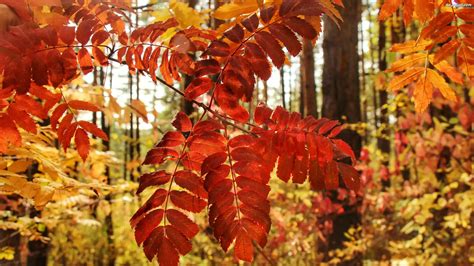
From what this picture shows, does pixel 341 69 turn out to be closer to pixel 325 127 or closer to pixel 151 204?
pixel 325 127

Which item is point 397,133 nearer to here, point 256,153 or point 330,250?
point 330,250

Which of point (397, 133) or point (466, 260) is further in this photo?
point (466, 260)

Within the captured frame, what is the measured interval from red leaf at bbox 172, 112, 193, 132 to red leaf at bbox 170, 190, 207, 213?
159 millimetres

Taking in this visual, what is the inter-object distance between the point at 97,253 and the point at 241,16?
13.5 meters

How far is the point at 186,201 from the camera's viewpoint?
1232mm

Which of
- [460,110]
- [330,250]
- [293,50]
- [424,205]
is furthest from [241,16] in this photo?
[330,250]

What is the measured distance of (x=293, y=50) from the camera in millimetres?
1146

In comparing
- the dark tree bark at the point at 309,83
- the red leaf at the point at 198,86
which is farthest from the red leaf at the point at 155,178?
the dark tree bark at the point at 309,83

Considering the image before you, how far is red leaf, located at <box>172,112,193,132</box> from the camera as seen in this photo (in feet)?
4.01

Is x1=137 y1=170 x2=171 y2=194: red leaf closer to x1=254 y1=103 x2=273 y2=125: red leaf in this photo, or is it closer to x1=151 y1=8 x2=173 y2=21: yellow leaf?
x1=254 y1=103 x2=273 y2=125: red leaf

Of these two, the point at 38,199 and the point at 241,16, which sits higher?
the point at 241,16

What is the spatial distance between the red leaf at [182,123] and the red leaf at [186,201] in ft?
0.52

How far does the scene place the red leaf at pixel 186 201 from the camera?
1.22 m

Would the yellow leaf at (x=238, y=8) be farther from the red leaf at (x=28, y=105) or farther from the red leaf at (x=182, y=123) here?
the red leaf at (x=28, y=105)
